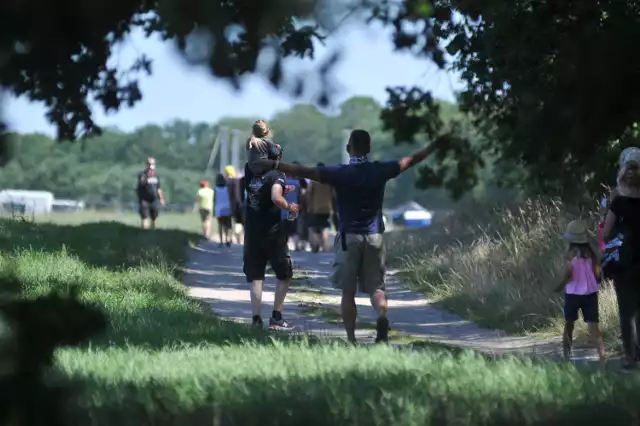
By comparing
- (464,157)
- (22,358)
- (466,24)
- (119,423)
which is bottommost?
(119,423)

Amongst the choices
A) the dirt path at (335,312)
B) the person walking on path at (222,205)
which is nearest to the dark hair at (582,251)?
the dirt path at (335,312)

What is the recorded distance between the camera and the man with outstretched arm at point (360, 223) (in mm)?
8609

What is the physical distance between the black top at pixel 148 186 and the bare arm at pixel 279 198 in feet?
39.4

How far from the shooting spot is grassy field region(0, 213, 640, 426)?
5215mm

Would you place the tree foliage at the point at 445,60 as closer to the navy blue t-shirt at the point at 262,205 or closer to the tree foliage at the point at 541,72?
the tree foliage at the point at 541,72

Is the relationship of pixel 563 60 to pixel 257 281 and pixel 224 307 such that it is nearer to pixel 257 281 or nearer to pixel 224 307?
pixel 257 281

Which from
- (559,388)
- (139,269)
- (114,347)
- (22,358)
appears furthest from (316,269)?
(22,358)

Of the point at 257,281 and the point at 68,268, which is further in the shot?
the point at 68,268

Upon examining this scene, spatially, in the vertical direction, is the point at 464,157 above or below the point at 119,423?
above

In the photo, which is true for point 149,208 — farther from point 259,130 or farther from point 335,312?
point 259,130

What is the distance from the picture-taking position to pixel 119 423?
5.12m

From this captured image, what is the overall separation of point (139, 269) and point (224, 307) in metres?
1.77

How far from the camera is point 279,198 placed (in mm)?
9820

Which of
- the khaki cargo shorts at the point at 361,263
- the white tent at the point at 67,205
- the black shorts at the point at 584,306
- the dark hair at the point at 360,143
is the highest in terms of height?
the white tent at the point at 67,205
